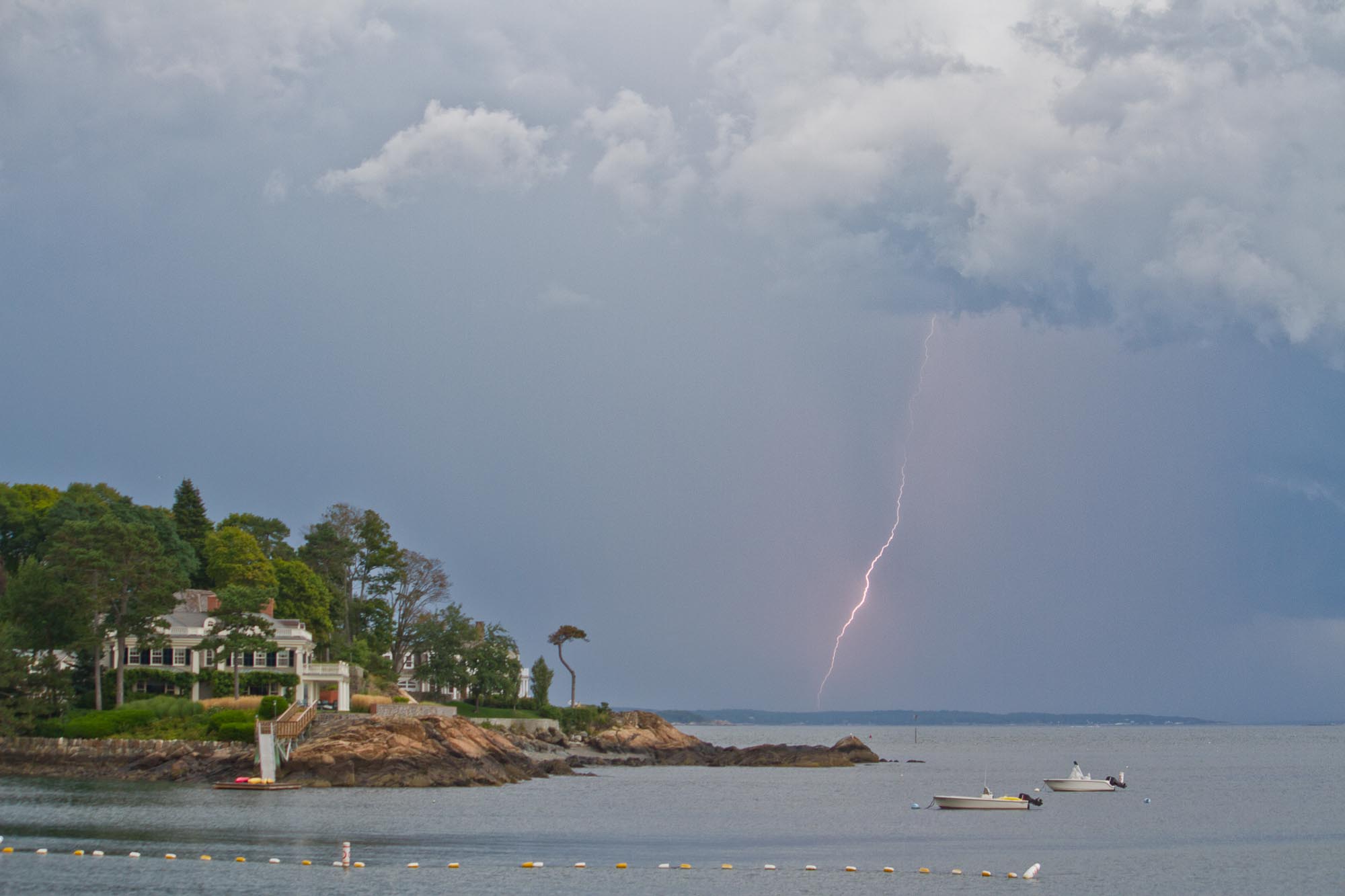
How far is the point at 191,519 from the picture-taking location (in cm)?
12425

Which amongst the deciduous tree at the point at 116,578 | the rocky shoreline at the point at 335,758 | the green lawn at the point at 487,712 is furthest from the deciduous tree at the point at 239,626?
the green lawn at the point at 487,712

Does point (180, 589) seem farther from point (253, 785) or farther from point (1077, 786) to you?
point (1077, 786)

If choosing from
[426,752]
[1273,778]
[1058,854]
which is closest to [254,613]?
[426,752]

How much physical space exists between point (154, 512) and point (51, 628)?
26045 millimetres

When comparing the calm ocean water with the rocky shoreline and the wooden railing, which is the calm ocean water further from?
the wooden railing

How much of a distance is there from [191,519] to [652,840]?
255 feet

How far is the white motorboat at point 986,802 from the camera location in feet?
263

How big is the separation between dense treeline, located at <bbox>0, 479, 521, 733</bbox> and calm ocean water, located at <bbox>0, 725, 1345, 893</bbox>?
12.1 meters

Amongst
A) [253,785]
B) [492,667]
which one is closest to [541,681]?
[492,667]

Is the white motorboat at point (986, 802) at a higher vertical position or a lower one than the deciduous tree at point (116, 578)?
lower

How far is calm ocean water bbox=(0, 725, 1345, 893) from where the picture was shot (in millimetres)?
45312

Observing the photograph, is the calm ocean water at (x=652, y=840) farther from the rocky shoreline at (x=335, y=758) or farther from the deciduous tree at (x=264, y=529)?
the deciduous tree at (x=264, y=529)

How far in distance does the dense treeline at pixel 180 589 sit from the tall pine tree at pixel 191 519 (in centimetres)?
14

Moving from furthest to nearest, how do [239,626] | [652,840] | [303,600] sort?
[303,600] → [239,626] → [652,840]
